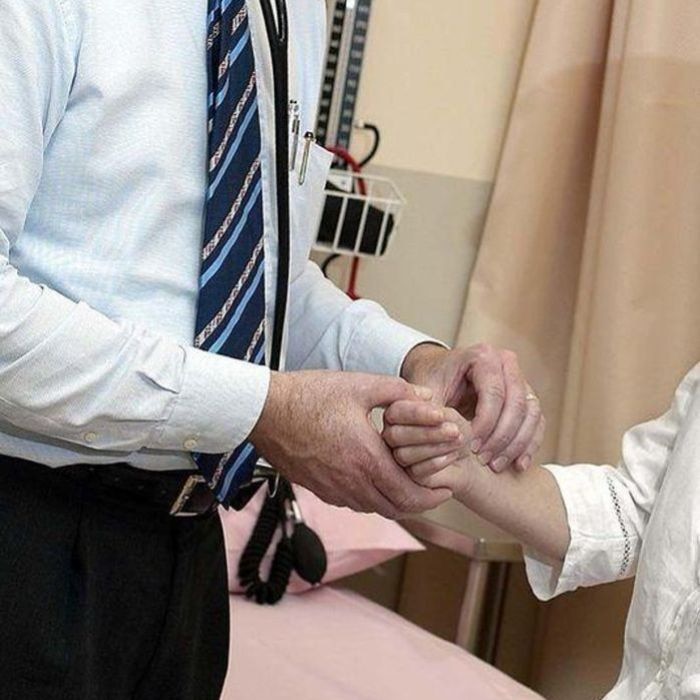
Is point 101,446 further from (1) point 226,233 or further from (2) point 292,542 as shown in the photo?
(2) point 292,542

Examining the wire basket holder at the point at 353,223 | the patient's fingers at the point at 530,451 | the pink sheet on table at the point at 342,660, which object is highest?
the wire basket holder at the point at 353,223

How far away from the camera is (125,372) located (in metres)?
0.98

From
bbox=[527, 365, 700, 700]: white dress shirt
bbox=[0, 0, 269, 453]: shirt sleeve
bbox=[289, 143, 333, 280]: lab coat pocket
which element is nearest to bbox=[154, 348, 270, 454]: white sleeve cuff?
bbox=[0, 0, 269, 453]: shirt sleeve

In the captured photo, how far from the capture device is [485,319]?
7.60 ft

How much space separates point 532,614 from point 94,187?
169 cm

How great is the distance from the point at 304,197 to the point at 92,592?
0.43 metres

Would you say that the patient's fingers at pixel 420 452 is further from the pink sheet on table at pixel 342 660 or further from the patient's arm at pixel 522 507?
the pink sheet on table at pixel 342 660

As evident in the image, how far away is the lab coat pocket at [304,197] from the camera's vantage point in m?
1.22

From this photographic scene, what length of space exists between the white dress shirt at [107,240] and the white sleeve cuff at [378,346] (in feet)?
0.94

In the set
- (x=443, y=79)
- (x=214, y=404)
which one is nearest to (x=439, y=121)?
(x=443, y=79)

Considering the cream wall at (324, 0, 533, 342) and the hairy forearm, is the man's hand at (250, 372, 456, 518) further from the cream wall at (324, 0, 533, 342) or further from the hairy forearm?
the cream wall at (324, 0, 533, 342)

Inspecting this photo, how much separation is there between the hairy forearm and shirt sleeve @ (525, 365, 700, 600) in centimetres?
1

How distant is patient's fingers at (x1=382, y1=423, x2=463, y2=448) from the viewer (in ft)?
3.63

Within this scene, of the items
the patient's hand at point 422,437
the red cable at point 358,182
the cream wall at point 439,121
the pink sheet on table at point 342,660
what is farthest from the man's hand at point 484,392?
the cream wall at point 439,121
